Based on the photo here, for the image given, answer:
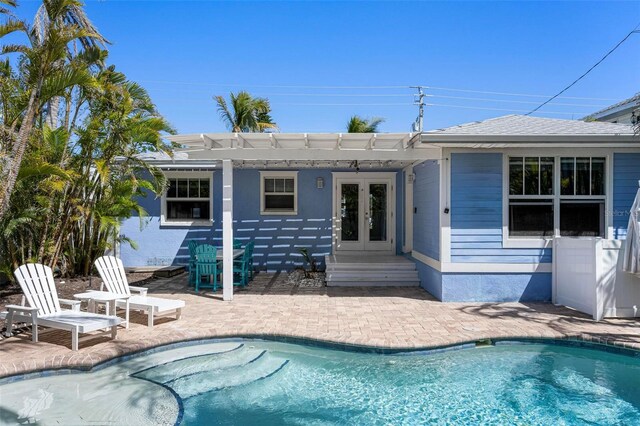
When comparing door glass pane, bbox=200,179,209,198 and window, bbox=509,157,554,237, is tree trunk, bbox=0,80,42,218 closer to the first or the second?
door glass pane, bbox=200,179,209,198

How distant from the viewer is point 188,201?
12.5 metres

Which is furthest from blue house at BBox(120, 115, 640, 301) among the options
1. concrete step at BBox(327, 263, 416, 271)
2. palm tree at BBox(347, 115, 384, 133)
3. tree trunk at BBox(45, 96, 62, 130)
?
palm tree at BBox(347, 115, 384, 133)

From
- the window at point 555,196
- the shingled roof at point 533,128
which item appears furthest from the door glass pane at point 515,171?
the shingled roof at point 533,128

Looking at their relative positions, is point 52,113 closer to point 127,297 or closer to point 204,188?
point 204,188

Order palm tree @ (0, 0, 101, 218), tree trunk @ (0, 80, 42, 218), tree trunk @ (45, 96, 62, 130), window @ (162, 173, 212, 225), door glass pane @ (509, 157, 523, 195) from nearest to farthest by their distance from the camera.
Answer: palm tree @ (0, 0, 101, 218)
tree trunk @ (0, 80, 42, 218)
door glass pane @ (509, 157, 523, 195)
tree trunk @ (45, 96, 62, 130)
window @ (162, 173, 212, 225)

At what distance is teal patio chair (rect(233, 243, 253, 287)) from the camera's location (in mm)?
10164

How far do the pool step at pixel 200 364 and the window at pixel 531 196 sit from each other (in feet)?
18.5

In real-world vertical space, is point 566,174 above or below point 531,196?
above

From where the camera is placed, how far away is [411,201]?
11.6 m

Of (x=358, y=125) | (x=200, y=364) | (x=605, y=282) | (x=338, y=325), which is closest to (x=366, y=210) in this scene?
(x=338, y=325)

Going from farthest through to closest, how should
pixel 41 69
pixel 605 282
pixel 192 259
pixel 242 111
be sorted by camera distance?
pixel 242 111, pixel 192 259, pixel 605 282, pixel 41 69

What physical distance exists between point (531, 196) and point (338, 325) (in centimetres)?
470

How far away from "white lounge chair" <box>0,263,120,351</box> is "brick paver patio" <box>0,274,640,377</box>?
0.88 feet

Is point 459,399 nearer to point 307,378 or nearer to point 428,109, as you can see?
point 307,378
